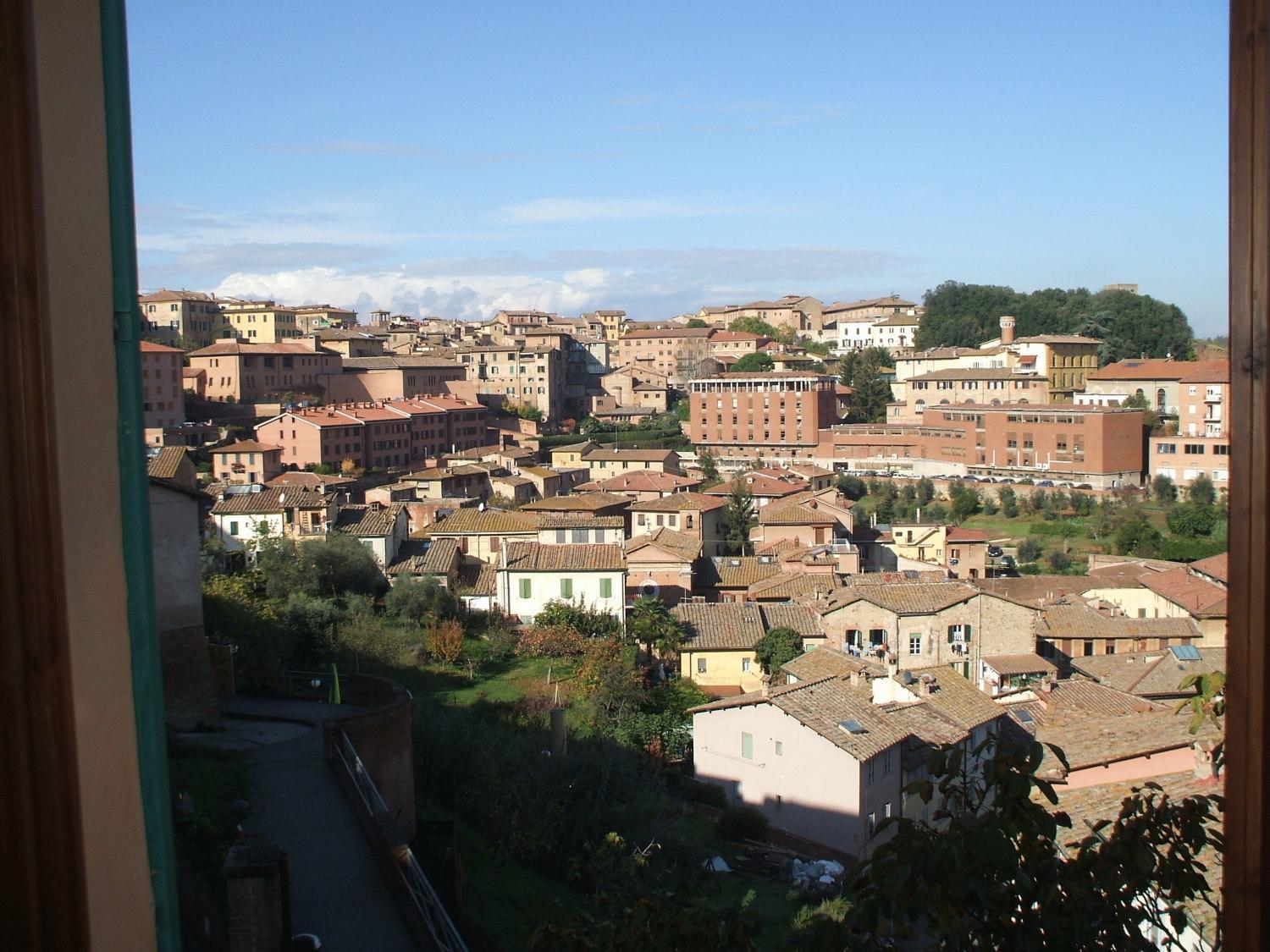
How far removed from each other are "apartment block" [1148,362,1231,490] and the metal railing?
23.9 metres

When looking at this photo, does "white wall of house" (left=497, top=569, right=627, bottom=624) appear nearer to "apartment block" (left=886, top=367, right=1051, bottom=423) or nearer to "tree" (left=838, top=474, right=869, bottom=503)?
"tree" (left=838, top=474, right=869, bottom=503)

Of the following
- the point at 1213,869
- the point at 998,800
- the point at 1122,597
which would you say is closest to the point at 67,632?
the point at 998,800

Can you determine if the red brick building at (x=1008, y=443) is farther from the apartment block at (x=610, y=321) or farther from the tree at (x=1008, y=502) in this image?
the apartment block at (x=610, y=321)

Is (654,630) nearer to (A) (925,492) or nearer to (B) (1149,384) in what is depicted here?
(A) (925,492)

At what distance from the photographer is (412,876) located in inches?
192

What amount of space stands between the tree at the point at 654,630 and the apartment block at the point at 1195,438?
16965 mm

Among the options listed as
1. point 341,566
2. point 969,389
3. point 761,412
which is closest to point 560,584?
point 341,566

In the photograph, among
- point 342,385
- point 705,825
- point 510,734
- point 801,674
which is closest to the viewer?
point 510,734

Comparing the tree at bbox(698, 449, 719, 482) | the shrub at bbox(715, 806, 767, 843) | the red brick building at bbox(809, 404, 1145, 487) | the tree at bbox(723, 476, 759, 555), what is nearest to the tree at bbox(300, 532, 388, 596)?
the shrub at bbox(715, 806, 767, 843)

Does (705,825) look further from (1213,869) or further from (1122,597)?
(1122,597)

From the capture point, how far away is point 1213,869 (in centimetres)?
268

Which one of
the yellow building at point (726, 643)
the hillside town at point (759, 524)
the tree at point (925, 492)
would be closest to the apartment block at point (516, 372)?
the hillside town at point (759, 524)

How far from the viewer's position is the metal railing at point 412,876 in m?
4.32

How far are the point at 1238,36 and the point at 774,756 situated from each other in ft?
29.6
